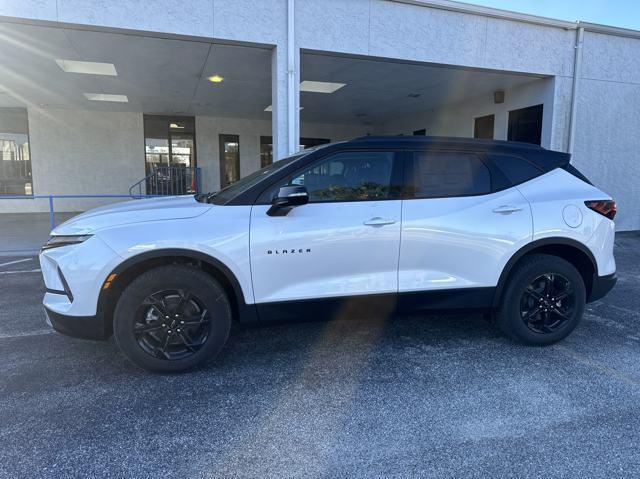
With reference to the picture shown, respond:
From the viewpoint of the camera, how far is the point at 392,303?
135 inches

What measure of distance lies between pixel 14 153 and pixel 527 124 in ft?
50.6

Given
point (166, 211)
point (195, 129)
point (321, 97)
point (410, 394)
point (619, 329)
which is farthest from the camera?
point (195, 129)

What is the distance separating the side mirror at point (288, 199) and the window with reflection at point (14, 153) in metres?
14.6

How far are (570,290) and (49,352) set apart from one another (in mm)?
4502

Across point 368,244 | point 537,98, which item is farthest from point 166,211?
point 537,98

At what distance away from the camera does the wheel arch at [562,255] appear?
3588mm

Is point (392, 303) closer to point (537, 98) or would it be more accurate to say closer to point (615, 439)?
point (615, 439)

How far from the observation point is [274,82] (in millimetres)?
6965

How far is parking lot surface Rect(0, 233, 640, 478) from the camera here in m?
2.26

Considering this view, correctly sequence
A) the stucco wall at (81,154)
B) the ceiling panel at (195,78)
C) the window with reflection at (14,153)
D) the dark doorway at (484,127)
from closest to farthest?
the ceiling panel at (195,78), the dark doorway at (484,127), the window with reflection at (14,153), the stucco wall at (81,154)

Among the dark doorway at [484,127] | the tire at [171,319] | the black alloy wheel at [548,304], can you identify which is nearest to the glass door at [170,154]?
the dark doorway at [484,127]

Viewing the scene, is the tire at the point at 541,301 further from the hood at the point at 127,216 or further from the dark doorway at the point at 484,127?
the dark doorway at the point at 484,127

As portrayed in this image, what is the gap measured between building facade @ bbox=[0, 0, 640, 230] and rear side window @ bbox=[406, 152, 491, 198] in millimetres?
3882

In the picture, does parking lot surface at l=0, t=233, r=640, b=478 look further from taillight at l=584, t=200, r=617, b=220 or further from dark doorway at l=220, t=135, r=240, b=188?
dark doorway at l=220, t=135, r=240, b=188
